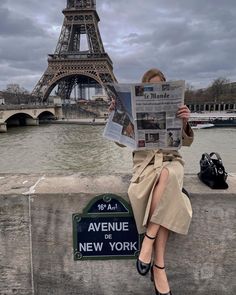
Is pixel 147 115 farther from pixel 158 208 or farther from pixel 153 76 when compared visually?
pixel 158 208

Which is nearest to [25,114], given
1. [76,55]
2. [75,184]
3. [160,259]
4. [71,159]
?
[76,55]

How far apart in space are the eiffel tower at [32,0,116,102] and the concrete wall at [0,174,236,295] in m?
59.1

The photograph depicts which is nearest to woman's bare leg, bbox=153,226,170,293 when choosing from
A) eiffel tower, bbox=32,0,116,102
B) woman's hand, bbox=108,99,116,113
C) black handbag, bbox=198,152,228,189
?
black handbag, bbox=198,152,228,189

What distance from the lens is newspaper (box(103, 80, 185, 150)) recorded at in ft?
7.23

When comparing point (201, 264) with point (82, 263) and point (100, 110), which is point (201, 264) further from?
point (100, 110)

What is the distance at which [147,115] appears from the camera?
2.28 meters

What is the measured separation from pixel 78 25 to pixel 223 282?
68254 mm

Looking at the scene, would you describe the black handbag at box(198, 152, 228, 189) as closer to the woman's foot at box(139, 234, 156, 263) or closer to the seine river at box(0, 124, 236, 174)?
the woman's foot at box(139, 234, 156, 263)

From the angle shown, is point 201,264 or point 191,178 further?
point 191,178

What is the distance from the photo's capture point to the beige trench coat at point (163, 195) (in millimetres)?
2141

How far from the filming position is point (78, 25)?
218ft

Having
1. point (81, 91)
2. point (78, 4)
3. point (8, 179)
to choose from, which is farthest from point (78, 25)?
point (8, 179)

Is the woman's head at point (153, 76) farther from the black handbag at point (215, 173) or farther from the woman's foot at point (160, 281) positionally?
the woman's foot at point (160, 281)

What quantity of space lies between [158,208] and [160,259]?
0.31 meters
